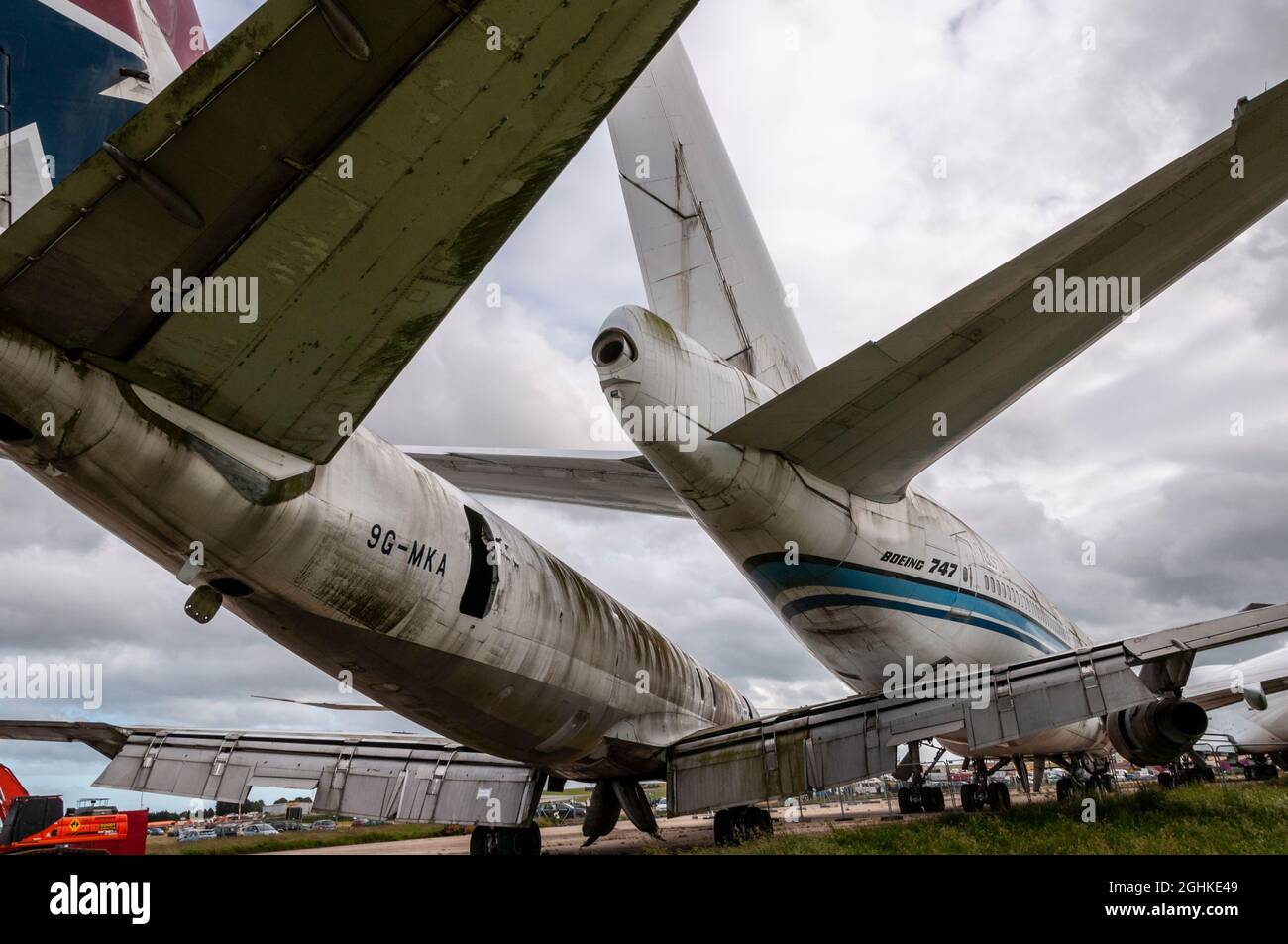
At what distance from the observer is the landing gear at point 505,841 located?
37.4 ft

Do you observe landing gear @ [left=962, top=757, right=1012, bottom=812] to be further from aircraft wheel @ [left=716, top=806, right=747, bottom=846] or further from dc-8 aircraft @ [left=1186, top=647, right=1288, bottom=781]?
dc-8 aircraft @ [left=1186, top=647, right=1288, bottom=781]

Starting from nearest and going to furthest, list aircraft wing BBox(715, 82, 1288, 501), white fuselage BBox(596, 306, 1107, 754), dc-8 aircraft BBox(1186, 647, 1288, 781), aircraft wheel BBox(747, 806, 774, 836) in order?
aircraft wing BBox(715, 82, 1288, 501) → white fuselage BBox(596, 306, 1107, 754) → aircraft wheel BBox(747, 806, 774, 836) → dc-8 aircraft BBox(1186, 647, 1288, 781)

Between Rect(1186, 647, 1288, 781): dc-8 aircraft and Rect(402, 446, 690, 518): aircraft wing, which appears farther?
Rect(1186, 647, 1288, 781): dc-8 aircraft

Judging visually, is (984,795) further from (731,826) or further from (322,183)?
(322,183)

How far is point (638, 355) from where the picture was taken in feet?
24.4

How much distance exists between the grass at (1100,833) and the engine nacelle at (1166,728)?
663 millimetres

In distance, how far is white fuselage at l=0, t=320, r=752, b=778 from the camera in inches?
179

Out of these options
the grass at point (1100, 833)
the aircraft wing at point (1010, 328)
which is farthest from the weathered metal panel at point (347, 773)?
the aircraft wing at point (1010, 328)

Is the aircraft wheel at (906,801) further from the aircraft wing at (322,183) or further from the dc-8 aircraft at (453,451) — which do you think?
the aircraft wing at (322,183)

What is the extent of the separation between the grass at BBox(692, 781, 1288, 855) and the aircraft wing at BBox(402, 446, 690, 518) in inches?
189

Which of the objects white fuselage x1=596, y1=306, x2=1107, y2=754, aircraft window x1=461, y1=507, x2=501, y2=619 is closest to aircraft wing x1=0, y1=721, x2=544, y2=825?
aircraft window x1=461, y1=507, x2=501, y2=619
